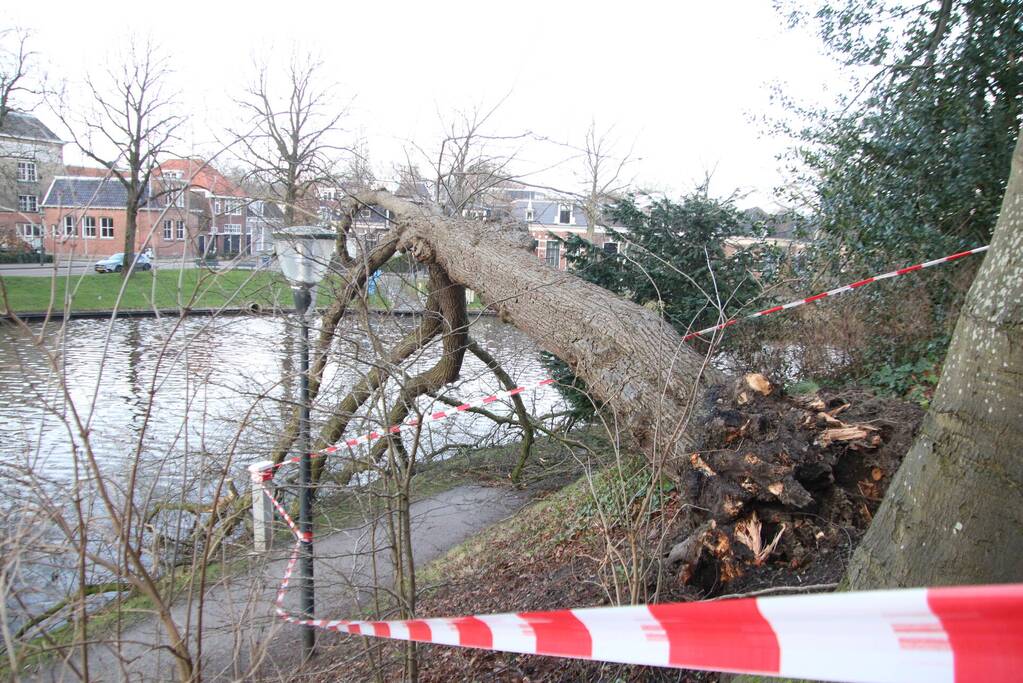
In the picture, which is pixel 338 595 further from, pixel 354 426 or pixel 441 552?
pixel 441 552

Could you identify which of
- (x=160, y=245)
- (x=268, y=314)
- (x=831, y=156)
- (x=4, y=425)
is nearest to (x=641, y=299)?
(x=831, y=156)

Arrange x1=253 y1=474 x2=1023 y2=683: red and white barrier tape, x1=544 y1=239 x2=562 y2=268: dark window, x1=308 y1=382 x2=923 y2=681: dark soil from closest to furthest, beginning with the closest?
x1=253 y1=474 x2=1023 y2=683: red and white barrier tape, x1=308 y1=382 x2=923 y2=681: dark soil, x1=544 y1=239 x2=562 y2=268: dark window

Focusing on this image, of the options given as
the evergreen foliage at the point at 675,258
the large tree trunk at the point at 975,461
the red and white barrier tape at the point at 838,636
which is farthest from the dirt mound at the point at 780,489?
the evergreen foliage at the point at 675,258

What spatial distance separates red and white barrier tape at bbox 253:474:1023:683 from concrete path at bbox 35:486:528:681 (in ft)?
5.15

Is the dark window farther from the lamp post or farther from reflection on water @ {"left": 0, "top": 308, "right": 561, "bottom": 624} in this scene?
the lamp post

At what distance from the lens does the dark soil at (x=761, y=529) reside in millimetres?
3523

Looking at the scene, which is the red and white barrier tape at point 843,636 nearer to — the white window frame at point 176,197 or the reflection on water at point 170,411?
the reflection on water at point 170,411

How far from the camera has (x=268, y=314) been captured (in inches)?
167

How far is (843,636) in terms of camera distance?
1229 millimetres

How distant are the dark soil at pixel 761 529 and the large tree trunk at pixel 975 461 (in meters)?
0.92

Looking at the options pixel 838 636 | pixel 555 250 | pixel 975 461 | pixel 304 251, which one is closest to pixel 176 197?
pixel 304 251

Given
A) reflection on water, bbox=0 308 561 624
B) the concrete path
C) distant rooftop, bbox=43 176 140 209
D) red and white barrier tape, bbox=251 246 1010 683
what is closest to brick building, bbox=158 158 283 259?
distant rooftop, bbox=43 176 140 209

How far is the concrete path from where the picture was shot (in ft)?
9.25

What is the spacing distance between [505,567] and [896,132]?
548 cm
